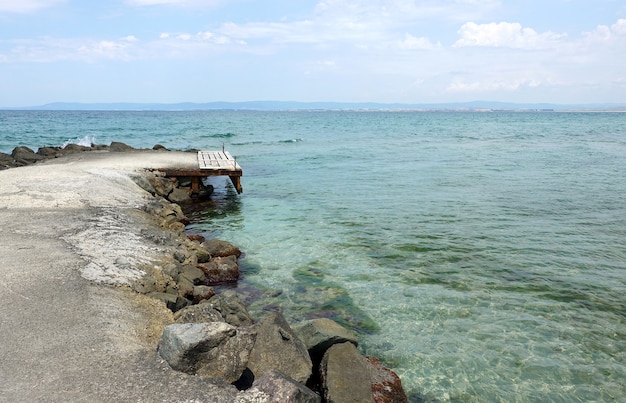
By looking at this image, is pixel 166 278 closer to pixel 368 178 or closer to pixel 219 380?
pixel 219 380

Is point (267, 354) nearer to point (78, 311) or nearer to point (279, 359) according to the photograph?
point (279, 359)

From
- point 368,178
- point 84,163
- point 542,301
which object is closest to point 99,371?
point 542,301

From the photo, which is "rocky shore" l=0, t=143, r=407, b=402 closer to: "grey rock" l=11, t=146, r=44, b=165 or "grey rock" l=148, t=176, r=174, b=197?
"grey rock" l=148, t=176, r=174, b=197

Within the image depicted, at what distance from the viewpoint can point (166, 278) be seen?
9352 millimetres

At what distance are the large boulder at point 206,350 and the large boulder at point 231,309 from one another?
230 cm

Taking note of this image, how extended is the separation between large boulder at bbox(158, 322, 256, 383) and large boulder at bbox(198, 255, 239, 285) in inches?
217

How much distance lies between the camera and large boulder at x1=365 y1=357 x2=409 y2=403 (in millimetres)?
6693

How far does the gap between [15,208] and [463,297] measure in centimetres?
1222

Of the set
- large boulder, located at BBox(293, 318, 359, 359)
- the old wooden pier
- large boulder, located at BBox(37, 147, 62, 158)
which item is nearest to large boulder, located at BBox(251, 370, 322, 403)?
large boulder, located at BBox(293, 318, 359, 359)

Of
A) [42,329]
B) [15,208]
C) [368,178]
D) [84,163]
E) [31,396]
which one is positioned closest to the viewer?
[31,396]

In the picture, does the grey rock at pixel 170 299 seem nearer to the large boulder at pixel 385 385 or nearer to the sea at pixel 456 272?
the sea at pixel 456 272

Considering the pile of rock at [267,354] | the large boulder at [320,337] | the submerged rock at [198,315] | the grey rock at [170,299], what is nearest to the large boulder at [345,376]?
the pile of rock at [267,354]

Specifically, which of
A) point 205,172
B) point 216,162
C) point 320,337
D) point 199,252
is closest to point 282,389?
point 320,337

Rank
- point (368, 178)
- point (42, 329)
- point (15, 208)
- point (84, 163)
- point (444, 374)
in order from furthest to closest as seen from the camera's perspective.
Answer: point (368, 178), point (84, 163), point (15, 208), point (444, 374), point (42, 329)
